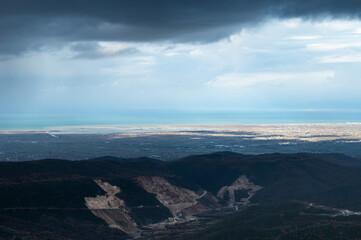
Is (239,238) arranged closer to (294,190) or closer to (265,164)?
(294,190)

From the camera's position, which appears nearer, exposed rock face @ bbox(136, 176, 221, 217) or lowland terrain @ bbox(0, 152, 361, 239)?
lowland terrain @ bbox(0, 152, 361, 239)

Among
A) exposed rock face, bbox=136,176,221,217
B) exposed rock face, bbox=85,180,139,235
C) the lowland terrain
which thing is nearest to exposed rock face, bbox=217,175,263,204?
the lowland terrain

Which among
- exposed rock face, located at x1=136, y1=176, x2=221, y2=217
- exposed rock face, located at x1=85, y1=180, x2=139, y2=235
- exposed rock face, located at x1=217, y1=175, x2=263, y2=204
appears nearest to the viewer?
exposed rock face, located at x1=85, y1=180, x2=139, y2=235

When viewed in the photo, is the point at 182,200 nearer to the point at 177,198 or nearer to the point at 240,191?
the point at 177,198

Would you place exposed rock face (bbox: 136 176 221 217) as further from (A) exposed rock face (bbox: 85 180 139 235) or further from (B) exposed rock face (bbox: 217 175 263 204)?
(A) exposed rock face (bbox: 85 180 139 235)

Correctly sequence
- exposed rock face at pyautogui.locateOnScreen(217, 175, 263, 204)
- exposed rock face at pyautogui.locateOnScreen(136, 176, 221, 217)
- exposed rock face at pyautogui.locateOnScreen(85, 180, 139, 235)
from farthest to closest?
exposed rock face at pyautogui.locateOnScreen(217, 175, 263, 204) < exposed rock face at pyautogui.locateOnScreen(136, 176, 221, 217) < exposed rock face at pyautogui.locateOnScreen(85, 180, 139, 235)

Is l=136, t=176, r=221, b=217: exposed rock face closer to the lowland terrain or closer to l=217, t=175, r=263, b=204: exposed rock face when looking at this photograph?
the lowland terrain

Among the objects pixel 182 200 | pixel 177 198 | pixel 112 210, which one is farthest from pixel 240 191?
pixel 112 210
